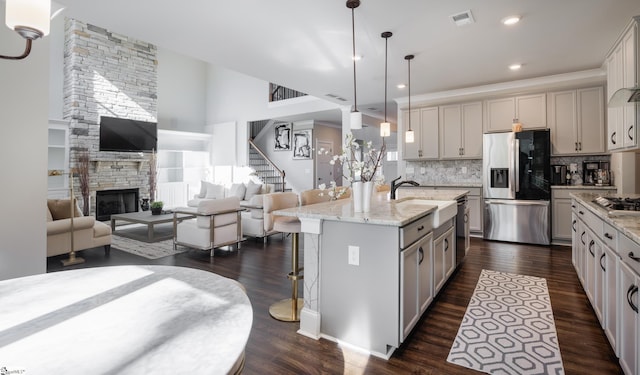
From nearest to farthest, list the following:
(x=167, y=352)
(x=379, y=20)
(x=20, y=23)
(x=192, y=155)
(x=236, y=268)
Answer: (x=167, y=352), (x=20, y=23), (x=379, y=20), (x=236, y=268), (x=192, y=155)

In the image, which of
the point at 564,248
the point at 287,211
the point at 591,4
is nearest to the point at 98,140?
the point at 287,211

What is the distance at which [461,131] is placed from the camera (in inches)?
230

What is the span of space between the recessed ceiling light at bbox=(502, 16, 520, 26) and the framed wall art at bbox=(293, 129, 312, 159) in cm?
675

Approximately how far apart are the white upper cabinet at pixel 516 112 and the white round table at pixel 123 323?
18.9 ft

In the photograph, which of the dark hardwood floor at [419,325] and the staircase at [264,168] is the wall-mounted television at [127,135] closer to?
the staircase at [264,168]

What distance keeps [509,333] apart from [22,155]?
4.25m

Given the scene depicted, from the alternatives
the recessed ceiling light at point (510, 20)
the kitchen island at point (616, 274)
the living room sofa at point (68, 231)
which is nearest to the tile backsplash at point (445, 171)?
the recessed ceiling light at point (510, 20)

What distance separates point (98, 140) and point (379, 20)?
22.5 feet

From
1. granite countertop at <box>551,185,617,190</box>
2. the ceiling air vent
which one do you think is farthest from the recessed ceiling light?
granite countertop at <box>551,185,617,190</box>

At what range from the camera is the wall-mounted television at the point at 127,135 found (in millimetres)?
7129

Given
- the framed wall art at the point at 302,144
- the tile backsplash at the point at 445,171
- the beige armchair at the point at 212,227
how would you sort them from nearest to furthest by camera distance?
the beige armchair at the point at 212,227
the tile backsplash at the point at 445,171
the framed wall art at the point at 302,144

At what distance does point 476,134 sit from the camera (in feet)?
18.7

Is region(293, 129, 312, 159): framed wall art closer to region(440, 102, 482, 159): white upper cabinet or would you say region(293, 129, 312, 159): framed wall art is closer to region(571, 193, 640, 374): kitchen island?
region(440, 102, 482, 159): white upper cabinet

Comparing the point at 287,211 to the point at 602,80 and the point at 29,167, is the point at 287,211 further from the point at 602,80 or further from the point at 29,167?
the point at 602,80
